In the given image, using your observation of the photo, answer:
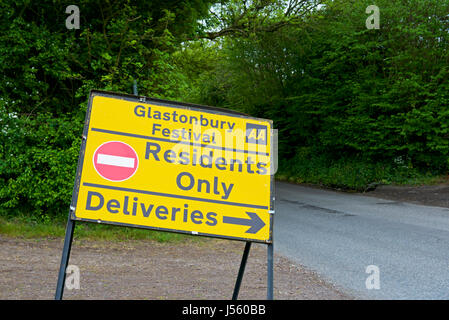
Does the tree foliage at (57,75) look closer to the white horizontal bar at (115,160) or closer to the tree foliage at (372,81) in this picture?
the tree foliage at (372,81)

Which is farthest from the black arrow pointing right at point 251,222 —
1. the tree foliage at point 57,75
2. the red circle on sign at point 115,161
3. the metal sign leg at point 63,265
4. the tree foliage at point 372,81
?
the tree foliage at point 372,81

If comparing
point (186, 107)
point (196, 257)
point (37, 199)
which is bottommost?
point (196, 257)

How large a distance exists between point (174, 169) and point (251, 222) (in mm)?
793

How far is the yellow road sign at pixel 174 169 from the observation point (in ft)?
11.5

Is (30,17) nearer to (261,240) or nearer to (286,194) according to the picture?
(261,240)

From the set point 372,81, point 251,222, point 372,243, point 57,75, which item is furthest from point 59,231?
point 372,81

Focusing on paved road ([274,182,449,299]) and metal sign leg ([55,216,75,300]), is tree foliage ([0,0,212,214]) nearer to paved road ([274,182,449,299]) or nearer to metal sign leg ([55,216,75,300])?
paved road ([274,182,449,299])

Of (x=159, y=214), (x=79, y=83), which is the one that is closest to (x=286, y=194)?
(x=79, y=83)

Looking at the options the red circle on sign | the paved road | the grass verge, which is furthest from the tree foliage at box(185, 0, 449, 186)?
the red circle on sign

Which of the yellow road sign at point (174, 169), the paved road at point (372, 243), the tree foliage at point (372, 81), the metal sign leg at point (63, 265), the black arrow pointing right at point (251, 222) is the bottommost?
the paved road at point (372, 243)

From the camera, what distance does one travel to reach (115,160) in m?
3.55

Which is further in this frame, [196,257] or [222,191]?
[196,257]

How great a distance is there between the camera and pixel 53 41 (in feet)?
30.6
